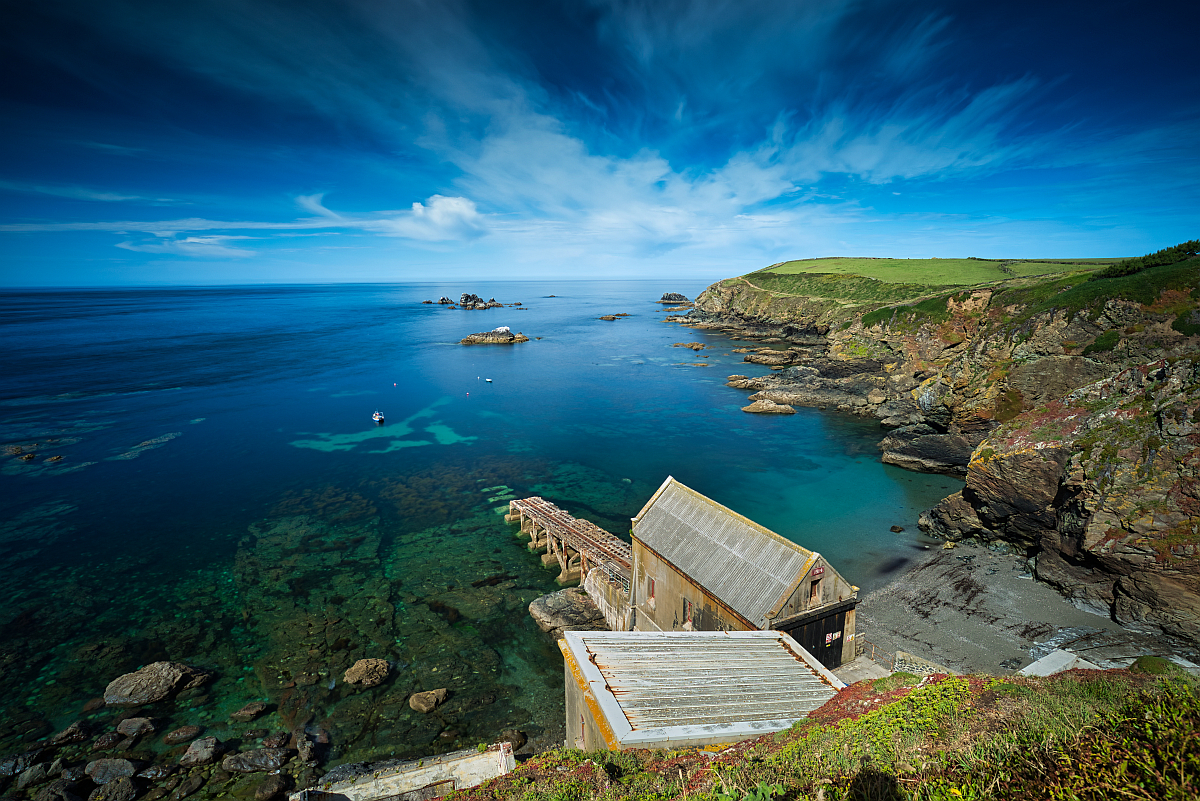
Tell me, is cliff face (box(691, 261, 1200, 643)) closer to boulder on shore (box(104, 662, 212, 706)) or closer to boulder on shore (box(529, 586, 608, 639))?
boulder on shore (box(529, 586, 608, 639))

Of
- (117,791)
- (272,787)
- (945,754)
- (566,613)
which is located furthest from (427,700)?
(945,754)

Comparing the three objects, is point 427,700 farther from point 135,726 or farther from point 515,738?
point 135,726

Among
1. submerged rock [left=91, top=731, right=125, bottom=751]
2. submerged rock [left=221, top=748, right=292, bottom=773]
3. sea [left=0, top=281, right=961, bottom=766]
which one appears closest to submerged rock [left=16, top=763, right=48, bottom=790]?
submerged rock [left=91, top=731, right=125, bottom=751]

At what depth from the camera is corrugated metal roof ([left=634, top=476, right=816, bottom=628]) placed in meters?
16.6

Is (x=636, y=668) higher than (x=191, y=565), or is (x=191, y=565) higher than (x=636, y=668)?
(x=636, y=668)

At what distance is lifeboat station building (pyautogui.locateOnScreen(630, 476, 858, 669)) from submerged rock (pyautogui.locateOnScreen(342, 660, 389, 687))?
11.6 m

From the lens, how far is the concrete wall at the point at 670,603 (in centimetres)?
1786

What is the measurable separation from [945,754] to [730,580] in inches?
417

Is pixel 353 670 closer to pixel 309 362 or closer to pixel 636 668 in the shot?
pixel 636 668

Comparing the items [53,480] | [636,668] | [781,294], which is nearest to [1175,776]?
[636,668]

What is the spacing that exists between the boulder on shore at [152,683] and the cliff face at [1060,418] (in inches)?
1600

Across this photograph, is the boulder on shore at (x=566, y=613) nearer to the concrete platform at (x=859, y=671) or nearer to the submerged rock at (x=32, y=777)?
the concrete platform at (x=859, y=671)

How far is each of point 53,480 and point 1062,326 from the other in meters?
88.3

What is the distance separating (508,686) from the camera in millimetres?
21031
